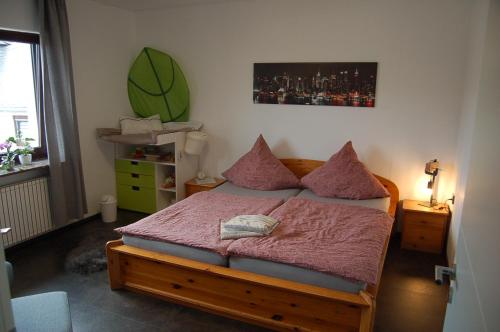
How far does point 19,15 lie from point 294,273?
337cm

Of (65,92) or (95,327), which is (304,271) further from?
(65,92)

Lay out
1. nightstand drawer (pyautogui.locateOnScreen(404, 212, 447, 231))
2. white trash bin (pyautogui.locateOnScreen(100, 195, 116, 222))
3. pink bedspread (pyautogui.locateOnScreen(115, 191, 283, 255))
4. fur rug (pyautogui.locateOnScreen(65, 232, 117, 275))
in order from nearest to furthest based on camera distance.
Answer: pink bedspread (pyautogui.locateOnScreen(115, 191, 283, 255)) → fur rug (pyautogui.locateOnScreen(65, 232, 117, 275)) → nightstand drawer (pyautogui.locateOnScreen(404, 212, 447, 231)) → white trash bin (pyautogui.locateOnScreen(100, 195, 116, 222))

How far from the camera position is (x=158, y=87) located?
4.57 meters

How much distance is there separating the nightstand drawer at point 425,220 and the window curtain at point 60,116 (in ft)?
11.3

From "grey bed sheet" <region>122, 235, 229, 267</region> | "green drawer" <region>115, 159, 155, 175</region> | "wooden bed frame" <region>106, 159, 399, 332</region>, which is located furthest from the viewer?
"green drawer" <region>115, 159, 155, 175</region>

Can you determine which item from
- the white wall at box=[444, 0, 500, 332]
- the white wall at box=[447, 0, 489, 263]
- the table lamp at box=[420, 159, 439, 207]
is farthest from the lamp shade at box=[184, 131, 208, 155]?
the white wall at box=[444, 0, 500, 332]

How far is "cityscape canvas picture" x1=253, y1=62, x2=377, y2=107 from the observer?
3.72 meters

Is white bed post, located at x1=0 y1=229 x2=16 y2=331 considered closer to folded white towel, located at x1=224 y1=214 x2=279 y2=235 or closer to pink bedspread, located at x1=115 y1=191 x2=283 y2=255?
pink bedspread, located at x1=115 y1=191 x2=283 y2=255

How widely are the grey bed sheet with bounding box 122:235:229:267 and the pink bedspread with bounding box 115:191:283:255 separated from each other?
0.04 m

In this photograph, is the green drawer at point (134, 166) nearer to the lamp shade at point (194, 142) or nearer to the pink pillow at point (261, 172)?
the lamp shade at point (194, 142)

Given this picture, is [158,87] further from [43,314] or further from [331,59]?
[43,314]

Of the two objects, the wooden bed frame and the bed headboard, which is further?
the bed headboard

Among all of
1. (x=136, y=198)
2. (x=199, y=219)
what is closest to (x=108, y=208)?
(x=136, y=198)

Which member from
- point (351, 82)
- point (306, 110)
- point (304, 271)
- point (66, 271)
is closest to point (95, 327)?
point (66, 271)
